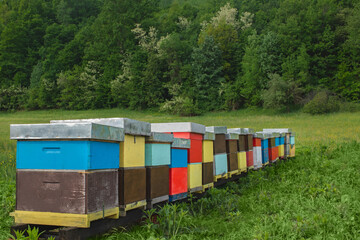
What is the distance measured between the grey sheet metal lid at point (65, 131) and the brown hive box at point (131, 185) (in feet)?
1.35

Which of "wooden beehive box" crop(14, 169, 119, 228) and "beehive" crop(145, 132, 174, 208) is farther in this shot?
"beehive" crop(145, 132, 174, 208)

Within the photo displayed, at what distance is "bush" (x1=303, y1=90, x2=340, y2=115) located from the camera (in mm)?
34744

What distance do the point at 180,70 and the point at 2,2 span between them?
46.2 meters

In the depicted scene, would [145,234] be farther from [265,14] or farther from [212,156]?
[265,14]

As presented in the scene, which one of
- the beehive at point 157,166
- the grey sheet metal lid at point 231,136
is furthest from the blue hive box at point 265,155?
the beehive at point 157,166

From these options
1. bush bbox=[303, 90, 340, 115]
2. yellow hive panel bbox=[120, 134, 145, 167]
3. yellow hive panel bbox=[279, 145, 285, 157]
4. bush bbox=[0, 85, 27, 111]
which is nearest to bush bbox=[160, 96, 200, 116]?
bush bbox=[303, 90, 340, 115]

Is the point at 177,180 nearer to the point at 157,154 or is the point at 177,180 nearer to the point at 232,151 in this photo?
the point at 157,154

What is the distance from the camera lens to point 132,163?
11.2 ft

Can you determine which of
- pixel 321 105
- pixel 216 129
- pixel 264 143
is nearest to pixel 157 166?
pixel 216 129

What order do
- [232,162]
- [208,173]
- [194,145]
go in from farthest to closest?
[232,162] < [208,173] < [194,145]

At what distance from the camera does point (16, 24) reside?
61781mm

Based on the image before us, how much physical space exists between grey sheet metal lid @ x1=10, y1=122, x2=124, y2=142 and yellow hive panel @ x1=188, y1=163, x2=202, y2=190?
186 centimetres

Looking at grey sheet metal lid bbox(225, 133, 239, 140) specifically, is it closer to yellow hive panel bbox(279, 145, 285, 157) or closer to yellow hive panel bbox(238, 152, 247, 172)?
yellow hive panel bbox(238, 152, 247, 172)

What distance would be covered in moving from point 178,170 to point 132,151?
44.6 inches
